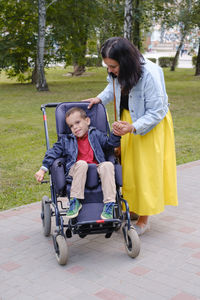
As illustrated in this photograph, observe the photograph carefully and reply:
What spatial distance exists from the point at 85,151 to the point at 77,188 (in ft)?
1.72

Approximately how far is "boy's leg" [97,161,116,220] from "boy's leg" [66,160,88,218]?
0.16 meters

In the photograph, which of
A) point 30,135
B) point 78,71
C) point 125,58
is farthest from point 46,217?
point 78,71

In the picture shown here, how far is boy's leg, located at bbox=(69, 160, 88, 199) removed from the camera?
4.12m

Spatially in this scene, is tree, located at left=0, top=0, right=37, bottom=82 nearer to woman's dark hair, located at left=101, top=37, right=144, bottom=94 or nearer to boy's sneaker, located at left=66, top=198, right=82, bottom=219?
woman's dark hair, located at left=101, top=37, right=144, bottom=94

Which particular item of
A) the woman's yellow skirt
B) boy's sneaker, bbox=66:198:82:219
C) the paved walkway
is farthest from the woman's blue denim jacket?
the paved walkway

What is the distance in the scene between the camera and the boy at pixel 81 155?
412 cm

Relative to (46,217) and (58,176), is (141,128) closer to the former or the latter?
(58,176)

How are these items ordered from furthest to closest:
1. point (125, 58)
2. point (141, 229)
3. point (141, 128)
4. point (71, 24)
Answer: point (71, 24)
point (141, 229)
point (141, 128)
point (125, 58)

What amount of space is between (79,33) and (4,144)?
→ 15998 millimetres

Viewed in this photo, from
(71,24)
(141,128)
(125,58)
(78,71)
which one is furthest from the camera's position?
(78,71)

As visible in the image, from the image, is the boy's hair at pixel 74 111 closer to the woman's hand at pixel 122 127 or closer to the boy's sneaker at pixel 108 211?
the woman's hand at pixel 122 127

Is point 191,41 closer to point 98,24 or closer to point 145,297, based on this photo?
point 98,24

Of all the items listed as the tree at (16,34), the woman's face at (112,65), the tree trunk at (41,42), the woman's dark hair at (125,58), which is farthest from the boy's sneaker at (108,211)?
the tree at (16,34)

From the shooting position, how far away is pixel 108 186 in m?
4.13
